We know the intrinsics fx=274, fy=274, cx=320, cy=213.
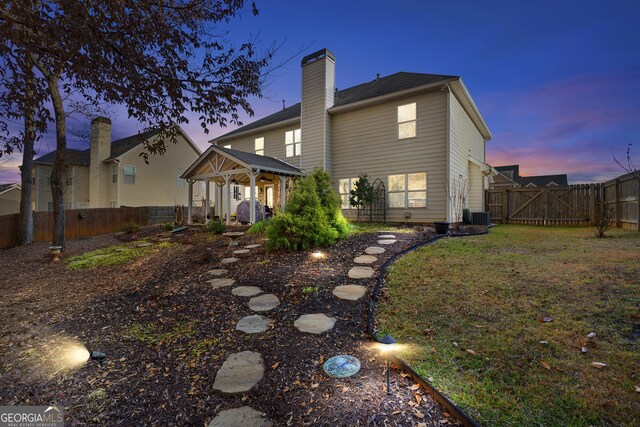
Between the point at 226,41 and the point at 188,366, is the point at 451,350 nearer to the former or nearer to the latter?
the point at 188,366

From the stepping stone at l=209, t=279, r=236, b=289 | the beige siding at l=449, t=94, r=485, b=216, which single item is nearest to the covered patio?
the stepping stone at l=209, t=279, r=236, b=289

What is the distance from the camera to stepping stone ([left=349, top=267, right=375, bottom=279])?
13.9 ft

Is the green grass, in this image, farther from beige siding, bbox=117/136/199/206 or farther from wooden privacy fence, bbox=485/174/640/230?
wooden privacy fence, bbox=485/174/640/230

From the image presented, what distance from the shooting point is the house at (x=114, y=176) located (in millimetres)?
18797

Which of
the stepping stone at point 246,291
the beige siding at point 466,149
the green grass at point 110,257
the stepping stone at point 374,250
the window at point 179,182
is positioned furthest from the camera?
the window at point 179,182

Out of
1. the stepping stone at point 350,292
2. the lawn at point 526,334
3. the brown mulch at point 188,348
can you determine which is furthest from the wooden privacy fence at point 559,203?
the stepping stone at point 350,292

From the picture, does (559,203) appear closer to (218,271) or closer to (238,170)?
(238,170)

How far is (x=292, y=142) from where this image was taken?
13.7m

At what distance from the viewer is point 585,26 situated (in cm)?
793

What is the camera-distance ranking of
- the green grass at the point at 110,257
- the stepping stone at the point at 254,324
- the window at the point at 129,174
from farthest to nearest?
the window at the point at 129,174 < the green grass at the point at 110,257 < the stepping stone at the point at 254,324

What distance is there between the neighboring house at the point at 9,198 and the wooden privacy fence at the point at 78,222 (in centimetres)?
1860

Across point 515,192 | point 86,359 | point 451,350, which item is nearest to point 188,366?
point 86,359

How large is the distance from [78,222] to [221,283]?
12.6 m

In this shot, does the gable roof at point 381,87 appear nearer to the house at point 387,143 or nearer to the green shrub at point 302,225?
the house at point 387,143
